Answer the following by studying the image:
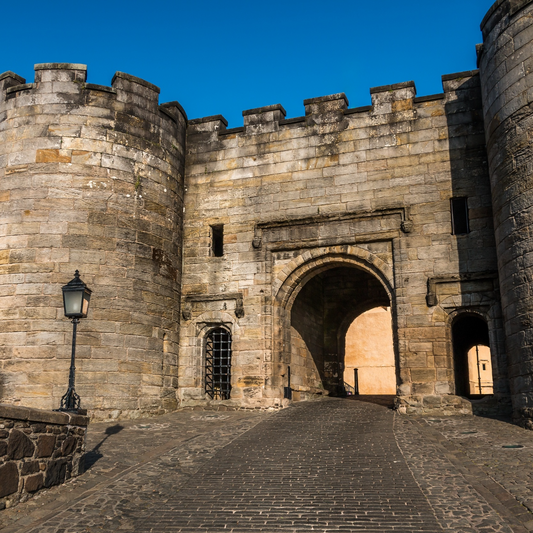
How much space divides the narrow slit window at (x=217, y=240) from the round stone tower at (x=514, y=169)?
6058mm

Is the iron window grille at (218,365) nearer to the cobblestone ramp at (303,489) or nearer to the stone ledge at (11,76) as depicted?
the cobblestone ramp at (303,489)

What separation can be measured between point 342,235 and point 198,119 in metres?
4.80

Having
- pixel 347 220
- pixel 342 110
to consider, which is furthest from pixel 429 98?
pixel 347 220

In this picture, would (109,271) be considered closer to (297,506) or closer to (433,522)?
(297,506)

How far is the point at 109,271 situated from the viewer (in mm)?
11859

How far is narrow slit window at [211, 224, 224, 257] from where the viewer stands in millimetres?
13931

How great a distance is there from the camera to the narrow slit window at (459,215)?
475 inches

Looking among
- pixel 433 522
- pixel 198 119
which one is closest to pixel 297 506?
pixel 433 522

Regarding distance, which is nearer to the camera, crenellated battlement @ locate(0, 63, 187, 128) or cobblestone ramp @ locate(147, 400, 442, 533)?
Answer: cobblestone ramp @ locate(147, 400, 442, 533)

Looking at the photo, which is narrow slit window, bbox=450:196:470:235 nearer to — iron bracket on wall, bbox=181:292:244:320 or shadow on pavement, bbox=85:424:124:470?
iron bracket on wall, bbox=181:292:244:320

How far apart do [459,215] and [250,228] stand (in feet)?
14.7

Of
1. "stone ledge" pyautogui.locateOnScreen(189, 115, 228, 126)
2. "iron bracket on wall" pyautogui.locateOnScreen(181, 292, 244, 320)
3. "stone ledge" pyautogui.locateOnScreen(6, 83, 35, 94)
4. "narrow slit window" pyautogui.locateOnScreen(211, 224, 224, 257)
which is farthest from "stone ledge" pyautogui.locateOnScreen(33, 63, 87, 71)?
"iron bracket on wall" pyautogui.locateOnScreen(181, 292, 244, 320)

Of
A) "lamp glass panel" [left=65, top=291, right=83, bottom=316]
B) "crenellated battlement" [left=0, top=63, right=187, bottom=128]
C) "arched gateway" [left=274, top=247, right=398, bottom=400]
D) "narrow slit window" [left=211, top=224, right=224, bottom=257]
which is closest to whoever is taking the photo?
"lamp glass panel" [left=65, top=291, right=83, bottom=316]

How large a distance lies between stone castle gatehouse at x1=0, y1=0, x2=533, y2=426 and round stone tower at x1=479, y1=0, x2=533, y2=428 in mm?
36
